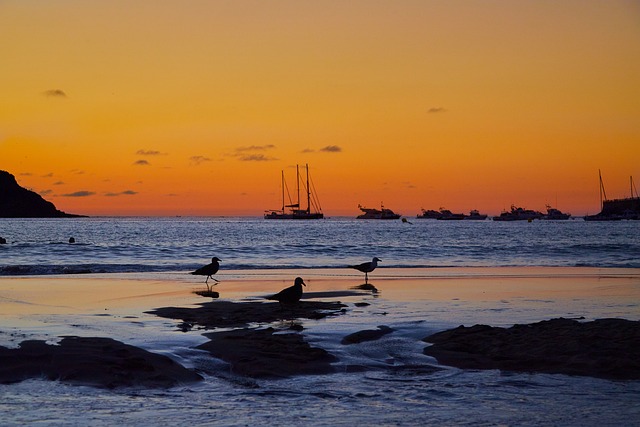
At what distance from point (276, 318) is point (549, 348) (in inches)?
219

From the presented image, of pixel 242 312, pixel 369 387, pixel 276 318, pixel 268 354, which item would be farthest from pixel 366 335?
pixel 242 312

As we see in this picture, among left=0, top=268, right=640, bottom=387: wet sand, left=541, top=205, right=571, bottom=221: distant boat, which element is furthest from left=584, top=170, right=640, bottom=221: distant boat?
left=0, top=268, right=640, bottom=387: wet sand

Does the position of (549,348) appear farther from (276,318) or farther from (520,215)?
(520,215)

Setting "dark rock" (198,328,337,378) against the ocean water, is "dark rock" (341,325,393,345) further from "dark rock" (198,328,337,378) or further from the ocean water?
"dark rock" (198,328,337,378)

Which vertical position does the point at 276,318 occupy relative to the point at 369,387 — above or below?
above

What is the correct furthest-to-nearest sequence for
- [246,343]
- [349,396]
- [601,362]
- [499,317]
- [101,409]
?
[499,317], [246,343], [601,362], [349,396], [101,409]

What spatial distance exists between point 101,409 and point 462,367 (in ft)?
15.0

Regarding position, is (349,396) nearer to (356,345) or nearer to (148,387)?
(148,387)

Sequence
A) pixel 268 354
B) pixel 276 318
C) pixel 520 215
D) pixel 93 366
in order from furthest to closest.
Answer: pixel 520 215, pixel 276 318, pixel 268 354, pixel 93 366

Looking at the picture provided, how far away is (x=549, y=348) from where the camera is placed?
10.2m

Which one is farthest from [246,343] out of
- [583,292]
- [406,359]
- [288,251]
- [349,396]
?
[288,251]

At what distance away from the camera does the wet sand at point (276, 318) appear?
9266mm

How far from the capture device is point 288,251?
45.5m

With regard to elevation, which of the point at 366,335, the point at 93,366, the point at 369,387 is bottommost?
the point at 369,387
